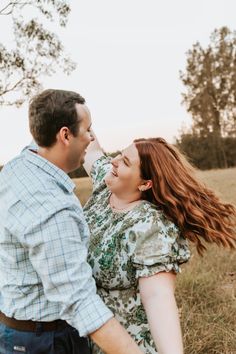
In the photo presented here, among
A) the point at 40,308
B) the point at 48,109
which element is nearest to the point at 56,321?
the point at 40,308

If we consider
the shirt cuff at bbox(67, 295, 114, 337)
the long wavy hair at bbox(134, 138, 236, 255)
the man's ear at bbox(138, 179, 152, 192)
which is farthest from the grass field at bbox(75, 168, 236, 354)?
the shirt cuff at bbox(67, 295, 114, 337)

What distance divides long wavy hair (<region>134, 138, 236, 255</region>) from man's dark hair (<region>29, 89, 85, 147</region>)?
0.51 metres

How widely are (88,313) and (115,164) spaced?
0.94m

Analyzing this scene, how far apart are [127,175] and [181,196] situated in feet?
0.90

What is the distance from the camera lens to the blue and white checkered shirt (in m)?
1.73

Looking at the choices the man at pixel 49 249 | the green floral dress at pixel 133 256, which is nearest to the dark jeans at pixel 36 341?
the man at pixel 49 249

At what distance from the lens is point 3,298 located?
2059 millimetres

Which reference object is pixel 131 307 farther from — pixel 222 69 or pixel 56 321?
pixel 222 69

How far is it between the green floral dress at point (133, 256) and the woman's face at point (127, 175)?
12 cm

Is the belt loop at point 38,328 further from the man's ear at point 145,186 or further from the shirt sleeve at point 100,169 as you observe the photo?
the shirt sleeve at point 100,169

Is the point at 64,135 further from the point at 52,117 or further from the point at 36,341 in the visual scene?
the point at 36,341

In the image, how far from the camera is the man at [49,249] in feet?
5.71

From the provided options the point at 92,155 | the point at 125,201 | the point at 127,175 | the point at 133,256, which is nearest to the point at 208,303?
the point at 92,155

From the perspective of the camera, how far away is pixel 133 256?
2.17 meters
